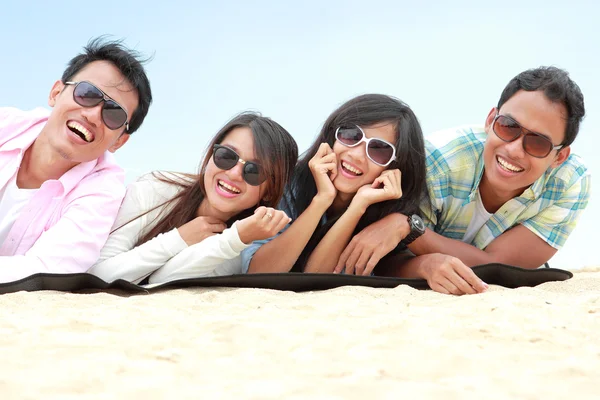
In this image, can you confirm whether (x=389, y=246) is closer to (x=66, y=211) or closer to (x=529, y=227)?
(x=529, y=227)

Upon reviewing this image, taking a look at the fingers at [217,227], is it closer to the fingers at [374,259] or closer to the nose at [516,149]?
the fingers at [374,259]

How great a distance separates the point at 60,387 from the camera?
70.2 inches

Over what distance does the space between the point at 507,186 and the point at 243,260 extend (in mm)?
1979

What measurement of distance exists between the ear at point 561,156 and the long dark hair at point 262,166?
6.45 ft

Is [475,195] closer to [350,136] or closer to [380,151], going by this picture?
[380,151]

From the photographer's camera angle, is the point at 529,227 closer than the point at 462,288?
No

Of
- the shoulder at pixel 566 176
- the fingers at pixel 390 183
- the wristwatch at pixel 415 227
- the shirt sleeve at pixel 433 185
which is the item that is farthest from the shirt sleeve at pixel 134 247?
the shoulder at pixel 566 176

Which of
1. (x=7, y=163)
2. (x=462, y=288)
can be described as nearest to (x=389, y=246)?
(x=462, y=288)

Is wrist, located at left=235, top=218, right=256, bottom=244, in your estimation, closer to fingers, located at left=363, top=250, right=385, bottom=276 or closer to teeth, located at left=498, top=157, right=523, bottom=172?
fingers, located at left=363, top=250, right=385, bottom=276

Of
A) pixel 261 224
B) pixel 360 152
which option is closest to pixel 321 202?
pixel 360 152

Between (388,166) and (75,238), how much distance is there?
83.8 inches

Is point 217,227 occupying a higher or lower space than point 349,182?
lower

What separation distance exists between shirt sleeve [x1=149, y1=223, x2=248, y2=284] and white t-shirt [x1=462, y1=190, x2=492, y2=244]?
6.65ft

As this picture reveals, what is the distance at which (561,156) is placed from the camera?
4922 millimetres
